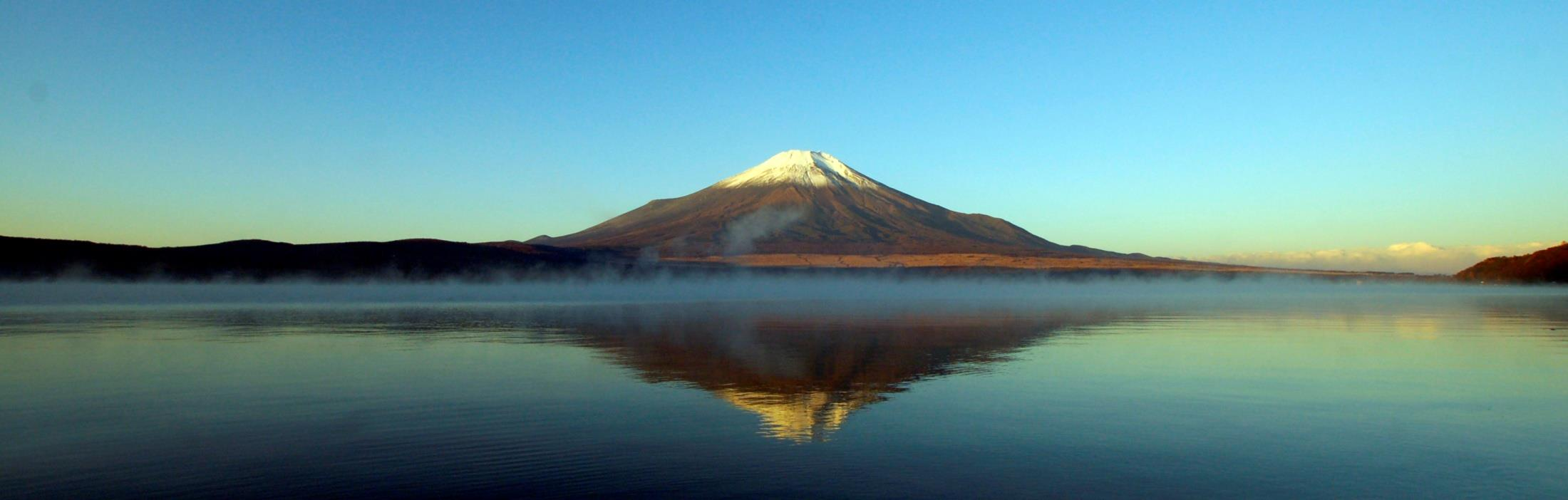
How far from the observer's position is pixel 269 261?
101312mm

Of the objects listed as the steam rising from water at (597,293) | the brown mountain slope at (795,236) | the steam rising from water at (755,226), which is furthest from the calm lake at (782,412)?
the steam rising from water at (755,226)

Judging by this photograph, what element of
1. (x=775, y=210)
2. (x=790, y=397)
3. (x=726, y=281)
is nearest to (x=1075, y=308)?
(x=790, y=397)

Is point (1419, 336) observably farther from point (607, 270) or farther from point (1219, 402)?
point (607, 270)

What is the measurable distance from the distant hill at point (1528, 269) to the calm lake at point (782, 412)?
115 meters

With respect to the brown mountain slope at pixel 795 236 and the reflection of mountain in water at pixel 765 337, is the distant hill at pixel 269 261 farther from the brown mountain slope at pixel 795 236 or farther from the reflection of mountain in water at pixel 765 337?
the reflection of mountain in water at pixel 765 337

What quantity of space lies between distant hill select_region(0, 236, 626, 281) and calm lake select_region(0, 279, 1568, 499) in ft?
222

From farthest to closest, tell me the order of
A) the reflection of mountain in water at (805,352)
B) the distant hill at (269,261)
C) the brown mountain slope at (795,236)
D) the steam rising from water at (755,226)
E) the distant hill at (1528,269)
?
the steam rising from water at (755,226) < the brown mountain slope at (795,236) < the distant hill at (1528,269) < the distant hill at (269,261) < the reflection of mountain in water at (805,352)

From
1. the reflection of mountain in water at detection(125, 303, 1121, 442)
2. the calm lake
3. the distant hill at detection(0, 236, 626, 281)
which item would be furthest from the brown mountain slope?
the calm lake

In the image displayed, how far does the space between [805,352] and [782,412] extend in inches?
384

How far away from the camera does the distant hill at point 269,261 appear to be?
292ft

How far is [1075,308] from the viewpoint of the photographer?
50.8m

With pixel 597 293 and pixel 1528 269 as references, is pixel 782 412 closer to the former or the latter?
pixel 597 293

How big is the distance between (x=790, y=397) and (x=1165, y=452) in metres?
5.90

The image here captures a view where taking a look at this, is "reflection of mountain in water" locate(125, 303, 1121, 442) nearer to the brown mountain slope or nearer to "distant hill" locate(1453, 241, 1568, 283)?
"distant hill" locate(1453, 241, 1568, 283)
